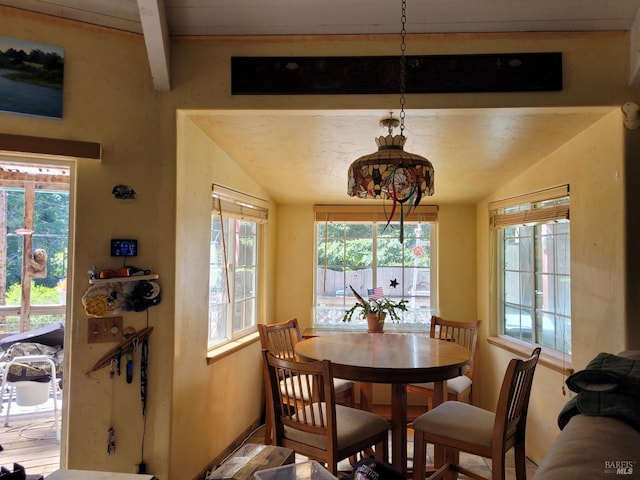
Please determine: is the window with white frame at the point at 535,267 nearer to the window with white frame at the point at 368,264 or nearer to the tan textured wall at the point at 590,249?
the tan textured wall at the point at 590,249

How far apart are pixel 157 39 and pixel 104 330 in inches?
56.7

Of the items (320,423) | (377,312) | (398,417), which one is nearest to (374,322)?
(377,312)

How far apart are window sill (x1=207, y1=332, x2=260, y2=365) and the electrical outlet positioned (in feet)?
2.12

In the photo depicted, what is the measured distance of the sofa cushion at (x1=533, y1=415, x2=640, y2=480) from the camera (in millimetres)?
786

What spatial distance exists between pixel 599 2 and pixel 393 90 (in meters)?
1.01

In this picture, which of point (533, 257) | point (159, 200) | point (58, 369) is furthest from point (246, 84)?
point (58, 369)

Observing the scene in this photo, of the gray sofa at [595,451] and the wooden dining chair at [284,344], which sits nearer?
the gray sofa at [595,451]

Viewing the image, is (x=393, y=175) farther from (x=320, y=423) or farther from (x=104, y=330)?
(x=104, y=330)

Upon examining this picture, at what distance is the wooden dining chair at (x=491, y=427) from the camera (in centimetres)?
182

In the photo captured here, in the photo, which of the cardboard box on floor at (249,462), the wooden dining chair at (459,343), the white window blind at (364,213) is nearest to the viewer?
the cardboard box on floor at (249,462)

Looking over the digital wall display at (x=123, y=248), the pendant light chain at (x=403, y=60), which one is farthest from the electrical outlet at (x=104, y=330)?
the pendant light chain at (x=403, y=60)

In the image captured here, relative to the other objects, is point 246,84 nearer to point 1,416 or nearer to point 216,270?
point 216,270

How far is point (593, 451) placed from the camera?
0.86 meters

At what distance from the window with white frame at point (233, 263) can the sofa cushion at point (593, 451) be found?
7.26 feet
